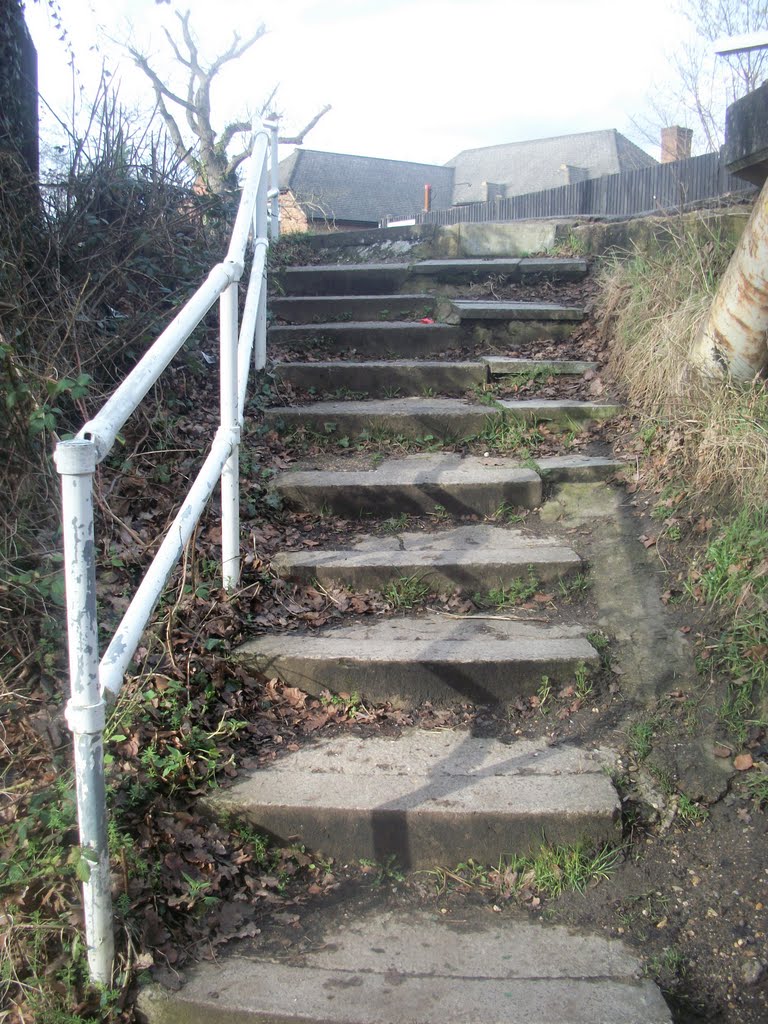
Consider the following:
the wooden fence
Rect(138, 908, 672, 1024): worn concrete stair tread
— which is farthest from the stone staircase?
the wooden fence

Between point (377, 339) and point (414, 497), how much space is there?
184cm

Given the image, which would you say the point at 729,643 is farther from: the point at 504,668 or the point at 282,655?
the point at 282,655

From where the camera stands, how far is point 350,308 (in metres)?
5.68

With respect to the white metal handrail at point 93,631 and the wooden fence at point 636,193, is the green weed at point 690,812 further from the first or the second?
the wooden fence at point 636,193

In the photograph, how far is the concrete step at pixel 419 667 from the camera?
2.70 metres

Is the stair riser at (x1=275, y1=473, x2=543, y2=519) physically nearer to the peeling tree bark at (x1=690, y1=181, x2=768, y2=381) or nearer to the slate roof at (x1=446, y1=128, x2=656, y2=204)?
the peeling tree bark at (x1=690, y1=181, x2=768, y2=381)

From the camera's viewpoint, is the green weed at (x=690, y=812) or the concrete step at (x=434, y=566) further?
the concrete step at (x=434, y=566)

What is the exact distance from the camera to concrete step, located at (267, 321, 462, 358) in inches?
205

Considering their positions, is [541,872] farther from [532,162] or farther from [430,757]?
[532,162]

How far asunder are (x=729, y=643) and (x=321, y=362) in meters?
3.08

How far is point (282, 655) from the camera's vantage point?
8.96 feet

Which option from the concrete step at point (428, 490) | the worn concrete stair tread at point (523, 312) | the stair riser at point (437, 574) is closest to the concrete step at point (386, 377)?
the worn concrete stair tread at point (523, 312)

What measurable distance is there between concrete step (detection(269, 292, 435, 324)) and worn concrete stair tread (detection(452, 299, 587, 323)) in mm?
373

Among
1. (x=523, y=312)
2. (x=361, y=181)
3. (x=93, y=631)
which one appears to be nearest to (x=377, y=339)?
(x=523, y=312)
